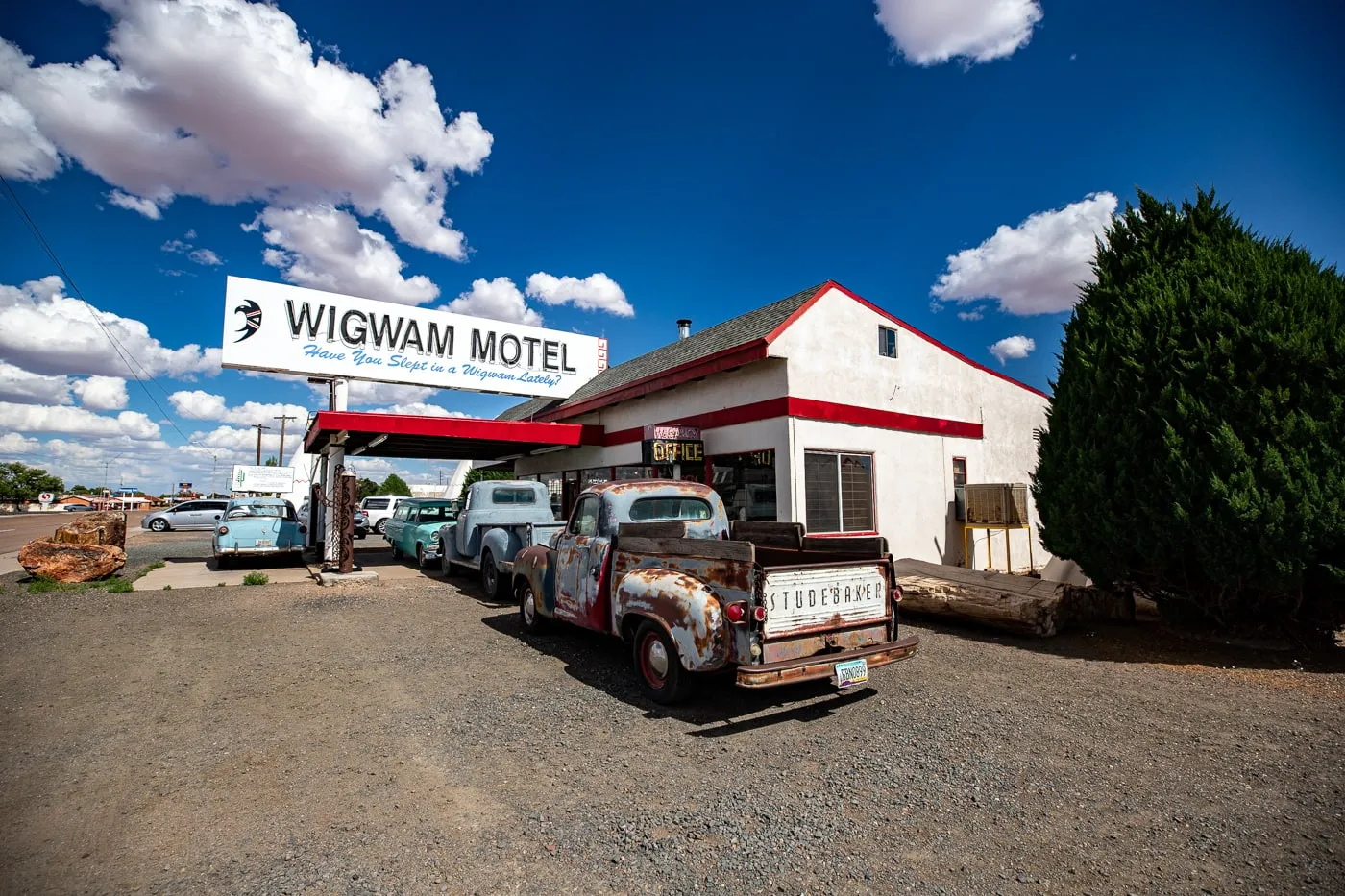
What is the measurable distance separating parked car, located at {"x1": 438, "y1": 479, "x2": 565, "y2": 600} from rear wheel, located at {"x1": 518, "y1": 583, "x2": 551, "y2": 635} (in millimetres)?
1884

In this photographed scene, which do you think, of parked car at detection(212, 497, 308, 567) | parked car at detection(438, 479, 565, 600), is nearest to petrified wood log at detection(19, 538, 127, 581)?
parked car at detection(212, 497, 308, 567)

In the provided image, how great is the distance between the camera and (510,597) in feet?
36.7

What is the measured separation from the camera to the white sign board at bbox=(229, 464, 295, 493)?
3628 cm

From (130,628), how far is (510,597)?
5.14m

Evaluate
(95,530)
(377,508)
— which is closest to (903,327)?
(95,530)

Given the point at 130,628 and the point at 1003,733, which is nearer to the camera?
the point at 1003,733

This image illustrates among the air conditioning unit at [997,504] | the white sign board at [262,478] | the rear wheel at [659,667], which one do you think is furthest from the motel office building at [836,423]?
the white sign board at [262,478]

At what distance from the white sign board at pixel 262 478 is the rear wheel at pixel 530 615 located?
115 feet

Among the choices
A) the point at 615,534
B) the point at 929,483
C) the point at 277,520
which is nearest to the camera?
the point at 615,534

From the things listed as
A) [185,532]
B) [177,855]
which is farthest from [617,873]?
[185,532]

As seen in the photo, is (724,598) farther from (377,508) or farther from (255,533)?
(377,508)

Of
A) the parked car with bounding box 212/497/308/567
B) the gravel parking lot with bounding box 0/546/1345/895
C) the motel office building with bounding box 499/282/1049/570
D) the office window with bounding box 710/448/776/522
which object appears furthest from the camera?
the parked car with bounding box 212/497/308/567

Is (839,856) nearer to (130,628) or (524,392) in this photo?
(130,628)

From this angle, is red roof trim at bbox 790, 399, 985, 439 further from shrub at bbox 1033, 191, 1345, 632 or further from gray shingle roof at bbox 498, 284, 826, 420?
shrub at bbox 1033, 191, 1345, 632
